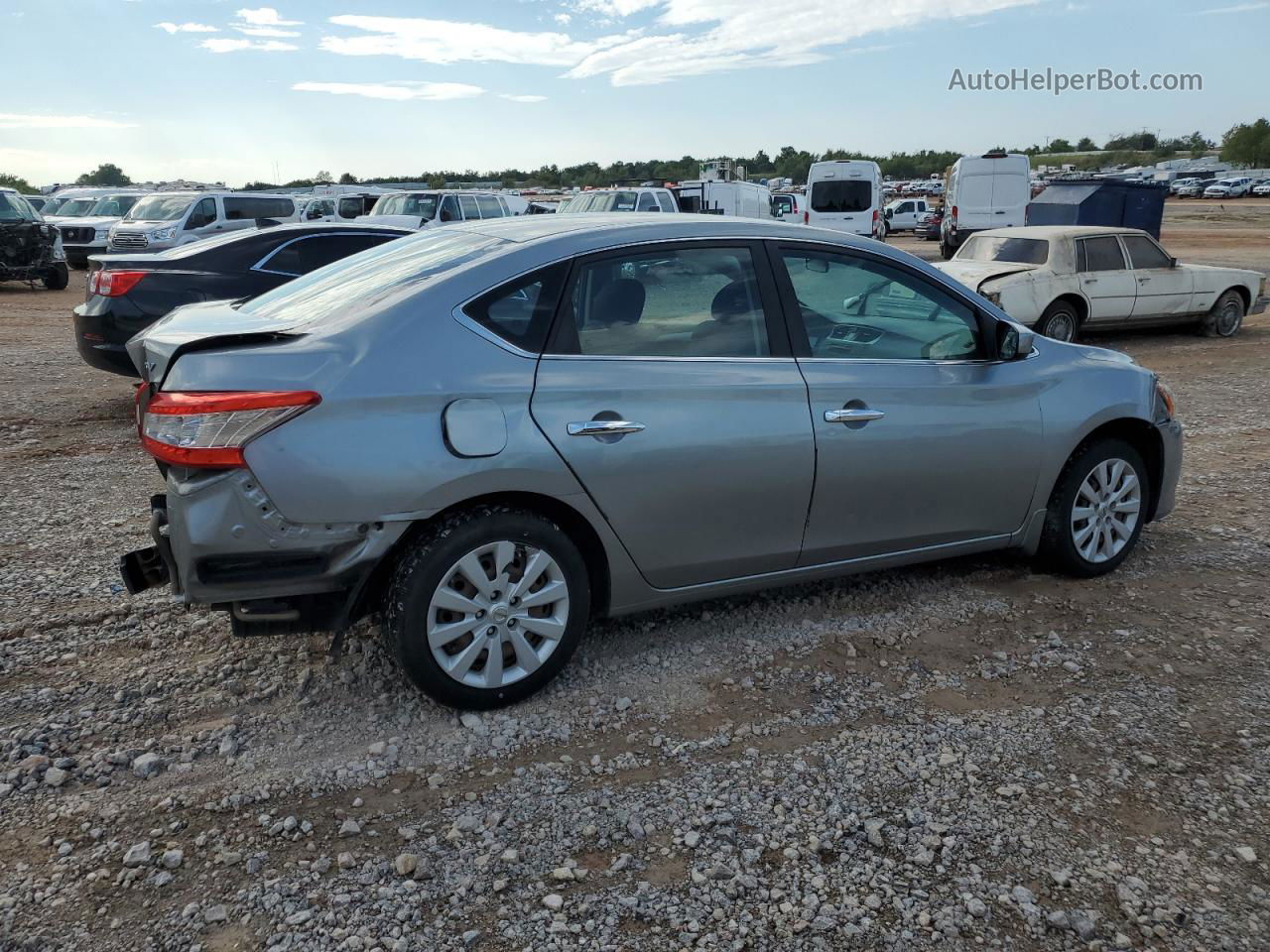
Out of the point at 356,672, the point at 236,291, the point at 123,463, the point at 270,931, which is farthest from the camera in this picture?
the point at 236,291

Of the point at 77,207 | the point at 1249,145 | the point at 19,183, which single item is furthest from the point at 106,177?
the point at 1249,145

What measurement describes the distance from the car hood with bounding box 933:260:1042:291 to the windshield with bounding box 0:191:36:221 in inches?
636

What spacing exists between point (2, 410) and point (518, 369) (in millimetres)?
7025

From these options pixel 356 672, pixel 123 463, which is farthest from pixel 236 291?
pixel 356 672

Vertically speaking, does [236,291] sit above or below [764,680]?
above

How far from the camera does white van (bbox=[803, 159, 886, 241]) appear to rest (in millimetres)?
25259

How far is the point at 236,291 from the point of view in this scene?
27.8 ft

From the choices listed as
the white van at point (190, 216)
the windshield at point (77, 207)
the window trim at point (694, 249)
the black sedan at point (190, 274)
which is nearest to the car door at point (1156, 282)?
the black sedan at point (190, 274)

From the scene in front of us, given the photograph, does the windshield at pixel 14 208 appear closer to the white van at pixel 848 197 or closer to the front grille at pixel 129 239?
the front grille at pixel 129 239

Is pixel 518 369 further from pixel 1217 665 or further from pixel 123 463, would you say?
pixel 123 463

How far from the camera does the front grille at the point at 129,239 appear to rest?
66.6 feet

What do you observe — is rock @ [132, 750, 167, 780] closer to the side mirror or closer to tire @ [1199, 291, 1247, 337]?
the side mirror

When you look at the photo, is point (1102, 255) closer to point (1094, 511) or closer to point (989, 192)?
point (1094, 511)

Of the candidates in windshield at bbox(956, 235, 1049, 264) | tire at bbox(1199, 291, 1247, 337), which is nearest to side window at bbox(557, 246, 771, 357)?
windshield at bbox(956, 235, 1049, 264)
